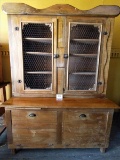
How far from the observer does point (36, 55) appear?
61.3 inches

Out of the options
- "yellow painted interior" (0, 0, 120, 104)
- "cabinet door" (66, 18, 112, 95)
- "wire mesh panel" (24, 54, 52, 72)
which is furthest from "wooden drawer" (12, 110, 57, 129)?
"yellow painted interior" (0, 0, 120, 104)

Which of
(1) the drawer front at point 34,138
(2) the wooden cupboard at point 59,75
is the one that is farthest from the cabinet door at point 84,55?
(1) the drawer front at point 34,138

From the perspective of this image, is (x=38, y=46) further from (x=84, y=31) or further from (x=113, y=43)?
(x=113, y=43)

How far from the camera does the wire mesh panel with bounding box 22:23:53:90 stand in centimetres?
148

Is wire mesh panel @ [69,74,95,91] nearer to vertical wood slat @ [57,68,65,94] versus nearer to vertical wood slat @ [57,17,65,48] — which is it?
vertical wood slat @ [57,68,65,94]

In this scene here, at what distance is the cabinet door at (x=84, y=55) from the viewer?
1465 mm

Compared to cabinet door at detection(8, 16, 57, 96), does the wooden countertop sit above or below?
below

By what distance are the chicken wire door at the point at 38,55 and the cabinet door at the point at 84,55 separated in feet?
0.70

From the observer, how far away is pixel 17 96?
1597mm

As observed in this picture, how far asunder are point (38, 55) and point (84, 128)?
974 millimetres

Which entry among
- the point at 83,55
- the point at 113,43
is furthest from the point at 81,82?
the point at 113,43

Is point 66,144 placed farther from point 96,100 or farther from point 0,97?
point 0,97

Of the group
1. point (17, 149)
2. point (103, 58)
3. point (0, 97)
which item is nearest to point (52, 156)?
point (17, 149)

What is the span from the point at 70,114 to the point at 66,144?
372 millimetres
